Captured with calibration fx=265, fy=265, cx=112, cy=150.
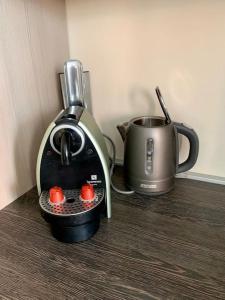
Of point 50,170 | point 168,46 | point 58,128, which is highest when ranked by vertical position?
point 168,46

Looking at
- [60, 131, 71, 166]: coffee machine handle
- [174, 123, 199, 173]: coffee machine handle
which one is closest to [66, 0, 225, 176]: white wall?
[174, 123, 199, 173]: coffee machine handle

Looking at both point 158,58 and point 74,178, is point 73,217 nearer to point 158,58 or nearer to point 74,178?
point 74,178

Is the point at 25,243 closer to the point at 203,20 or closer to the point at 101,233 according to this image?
the point at 101,233

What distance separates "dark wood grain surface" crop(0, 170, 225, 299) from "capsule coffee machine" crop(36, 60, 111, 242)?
0.16 ft

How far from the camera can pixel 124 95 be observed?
31.7 inches

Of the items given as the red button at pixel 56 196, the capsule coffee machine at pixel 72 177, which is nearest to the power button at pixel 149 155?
the capsule coffee machine at pixel 72 177

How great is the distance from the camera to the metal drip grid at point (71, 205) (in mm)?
521

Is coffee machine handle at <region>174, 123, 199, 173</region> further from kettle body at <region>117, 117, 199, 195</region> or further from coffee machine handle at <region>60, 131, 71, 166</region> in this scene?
coffee machine handle at <region>60, 131, 71, 166</region>

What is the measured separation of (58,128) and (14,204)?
0.28 meters

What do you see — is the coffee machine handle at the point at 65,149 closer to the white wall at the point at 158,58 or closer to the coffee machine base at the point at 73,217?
the coffee machine base at the point at 73,217

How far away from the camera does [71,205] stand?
0.54 m

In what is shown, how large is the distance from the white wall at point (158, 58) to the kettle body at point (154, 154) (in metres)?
0.09

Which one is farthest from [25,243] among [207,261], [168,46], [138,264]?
[168,46]

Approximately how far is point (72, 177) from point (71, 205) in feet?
0.26
